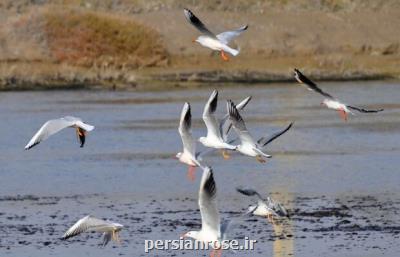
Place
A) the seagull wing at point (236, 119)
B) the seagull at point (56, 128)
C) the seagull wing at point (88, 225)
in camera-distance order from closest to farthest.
Answer: 1. the seagull wing at point (88, 225)
2. the seagull wing at point (236, 119)
3. the seagull at point (56, 128)

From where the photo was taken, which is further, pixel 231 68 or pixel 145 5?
pixel 145 5

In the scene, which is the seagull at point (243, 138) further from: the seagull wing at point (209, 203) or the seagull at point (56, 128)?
the seagull wing at point (209, 203)

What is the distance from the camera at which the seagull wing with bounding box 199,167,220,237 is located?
12.0 metres

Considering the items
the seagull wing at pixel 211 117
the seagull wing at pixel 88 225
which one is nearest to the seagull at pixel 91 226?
the seagull wing at pixel 88 225

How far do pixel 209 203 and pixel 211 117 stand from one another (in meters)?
2.30

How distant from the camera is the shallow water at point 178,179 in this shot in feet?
51.7

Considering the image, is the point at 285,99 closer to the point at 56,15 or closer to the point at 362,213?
the point at 56,15

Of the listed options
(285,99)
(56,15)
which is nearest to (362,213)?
(285,99)

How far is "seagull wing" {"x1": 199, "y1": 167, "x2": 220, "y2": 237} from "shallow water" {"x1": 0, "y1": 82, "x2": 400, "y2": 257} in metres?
2.11

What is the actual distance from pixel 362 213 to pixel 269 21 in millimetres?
27795

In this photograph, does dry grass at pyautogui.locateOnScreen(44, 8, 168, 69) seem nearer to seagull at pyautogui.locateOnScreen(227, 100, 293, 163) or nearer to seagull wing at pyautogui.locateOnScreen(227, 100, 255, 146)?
seagull at pyautogui.locateOnScreen(227, 100, 293, 163)

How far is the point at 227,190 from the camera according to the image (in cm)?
1905

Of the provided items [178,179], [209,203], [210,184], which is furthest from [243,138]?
[178,179]

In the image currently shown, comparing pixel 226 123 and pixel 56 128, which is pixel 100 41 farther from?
pixel 56 128
